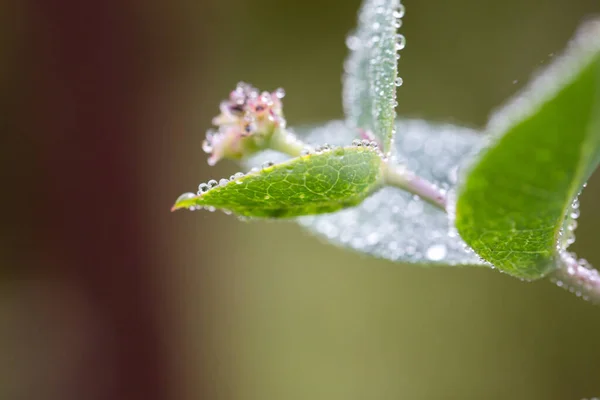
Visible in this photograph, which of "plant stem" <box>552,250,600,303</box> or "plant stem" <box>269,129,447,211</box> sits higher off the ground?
"plant stem" <box>269,129,447,211</box>

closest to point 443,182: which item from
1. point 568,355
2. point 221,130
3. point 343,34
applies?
point 221,130

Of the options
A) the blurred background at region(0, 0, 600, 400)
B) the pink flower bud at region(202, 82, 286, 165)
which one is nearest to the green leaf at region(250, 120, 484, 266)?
the pink flower bud at region(202, 82, 286, 165)

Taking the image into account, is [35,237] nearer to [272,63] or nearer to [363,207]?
[272,63]

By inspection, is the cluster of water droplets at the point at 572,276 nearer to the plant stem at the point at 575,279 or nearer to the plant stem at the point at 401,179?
the plant stem at the point at 575,279

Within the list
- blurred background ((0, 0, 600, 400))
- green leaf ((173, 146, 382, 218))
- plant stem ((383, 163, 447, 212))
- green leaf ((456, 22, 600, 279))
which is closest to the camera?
green leaf ((456, 22, 600, 279))

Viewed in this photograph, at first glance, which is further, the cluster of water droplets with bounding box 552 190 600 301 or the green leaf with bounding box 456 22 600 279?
the cluster of water droplets with bounding box 552 190 600 301

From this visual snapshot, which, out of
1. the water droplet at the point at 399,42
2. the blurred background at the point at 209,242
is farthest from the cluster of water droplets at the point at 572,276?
the blurred background at the point at 209,242

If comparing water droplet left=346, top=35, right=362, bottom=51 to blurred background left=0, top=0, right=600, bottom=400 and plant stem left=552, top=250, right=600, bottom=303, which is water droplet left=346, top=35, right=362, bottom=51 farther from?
blurred background left=0, top=0, right=600, bottom=400

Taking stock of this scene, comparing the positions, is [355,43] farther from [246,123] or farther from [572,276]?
[572,276]

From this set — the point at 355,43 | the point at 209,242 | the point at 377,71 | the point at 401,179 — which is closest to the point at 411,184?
the point at 401,179
